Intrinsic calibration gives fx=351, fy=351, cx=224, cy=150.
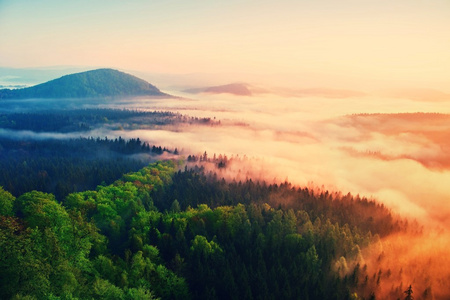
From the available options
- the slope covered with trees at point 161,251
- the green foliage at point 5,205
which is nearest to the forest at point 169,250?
the slope covered with trees at point 161,251

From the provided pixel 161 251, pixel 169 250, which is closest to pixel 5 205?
pixel 161 251

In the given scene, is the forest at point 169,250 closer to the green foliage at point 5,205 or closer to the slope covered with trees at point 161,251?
the slope covered with trees at point 161,251

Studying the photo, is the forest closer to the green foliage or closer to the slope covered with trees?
the slope covered with trees

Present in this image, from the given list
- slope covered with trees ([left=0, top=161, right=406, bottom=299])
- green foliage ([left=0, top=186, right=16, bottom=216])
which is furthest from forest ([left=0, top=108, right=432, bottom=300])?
green foliage ([left=0, top=186, right=16, bottom=216])

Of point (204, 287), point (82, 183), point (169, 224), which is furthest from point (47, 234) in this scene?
point (82, 183)

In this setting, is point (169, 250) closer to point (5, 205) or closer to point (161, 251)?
point (161, 251)

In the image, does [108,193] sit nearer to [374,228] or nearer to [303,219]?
[303,219]

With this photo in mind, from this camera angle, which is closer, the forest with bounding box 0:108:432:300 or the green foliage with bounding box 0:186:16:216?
the forest with bounding box 0:108:432:300

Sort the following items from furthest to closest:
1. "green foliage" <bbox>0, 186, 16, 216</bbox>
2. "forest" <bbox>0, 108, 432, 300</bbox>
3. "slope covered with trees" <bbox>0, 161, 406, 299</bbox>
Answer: "green foliage" <bbox>0, 186, 16, 216</bbox>, "forest" <bbox>0, 108, 432, 300</bbox>, "slope covered with trees" <bbox>0, 161, 406, 299</bbox>

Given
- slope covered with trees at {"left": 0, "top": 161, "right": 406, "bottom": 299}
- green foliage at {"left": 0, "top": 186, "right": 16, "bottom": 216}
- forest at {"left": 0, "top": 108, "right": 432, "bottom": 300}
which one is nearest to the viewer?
slope covered with trees at {"left": 0, "top": 161, "right": 406, "bottom": 299}
